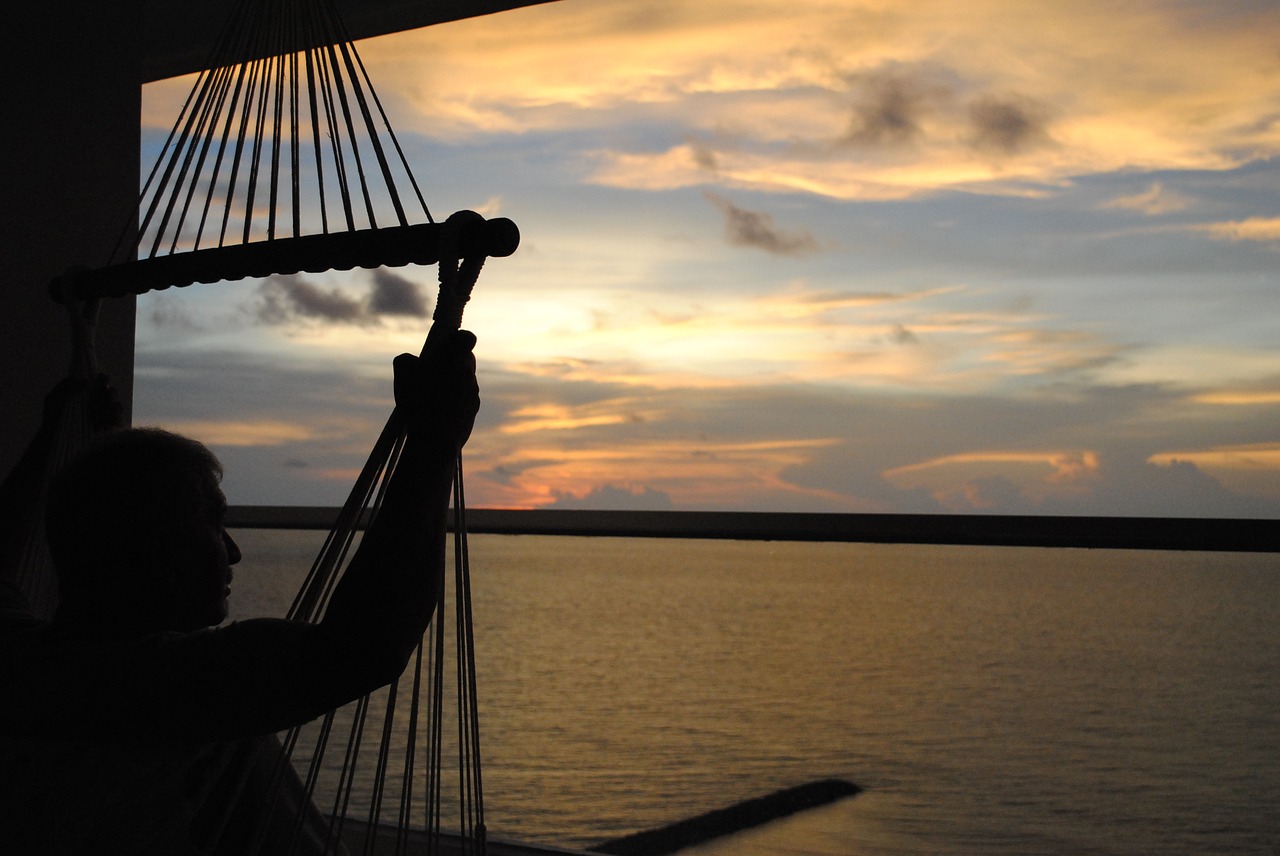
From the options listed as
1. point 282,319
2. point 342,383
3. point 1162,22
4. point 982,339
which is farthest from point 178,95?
point 982,339

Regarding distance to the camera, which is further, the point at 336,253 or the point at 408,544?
the point at 336,253

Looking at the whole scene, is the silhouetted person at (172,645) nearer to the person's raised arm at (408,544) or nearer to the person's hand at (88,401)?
the person's raised arm at (408,544)

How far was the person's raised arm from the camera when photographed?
565mm

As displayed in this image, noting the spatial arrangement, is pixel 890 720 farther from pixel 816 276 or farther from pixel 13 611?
pixel 816 276

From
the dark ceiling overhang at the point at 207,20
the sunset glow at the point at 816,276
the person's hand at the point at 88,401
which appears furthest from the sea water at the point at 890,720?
the dark ceiling overhang at the point at 207,20

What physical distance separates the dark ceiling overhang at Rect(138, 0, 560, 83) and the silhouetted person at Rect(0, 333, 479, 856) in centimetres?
153

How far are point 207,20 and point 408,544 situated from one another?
1982mm

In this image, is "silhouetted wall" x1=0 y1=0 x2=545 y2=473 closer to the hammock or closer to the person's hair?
the hammock

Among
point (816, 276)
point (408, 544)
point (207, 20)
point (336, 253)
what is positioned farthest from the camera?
point (816, 276)

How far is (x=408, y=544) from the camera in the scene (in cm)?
58

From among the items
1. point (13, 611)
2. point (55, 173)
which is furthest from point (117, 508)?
point (55, 173)

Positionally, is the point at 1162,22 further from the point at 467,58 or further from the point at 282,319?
the point at 282,319

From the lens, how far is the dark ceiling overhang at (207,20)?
207 centimetres

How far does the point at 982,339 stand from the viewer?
1664cm
